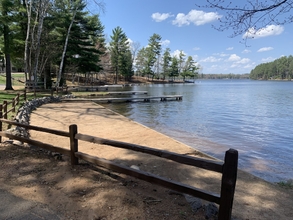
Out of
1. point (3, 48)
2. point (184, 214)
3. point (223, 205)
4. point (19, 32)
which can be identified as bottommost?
point (184, 214)

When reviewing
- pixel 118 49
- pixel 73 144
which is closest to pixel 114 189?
pixel 73 144

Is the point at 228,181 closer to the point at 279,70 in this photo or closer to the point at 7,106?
the point at 7,106

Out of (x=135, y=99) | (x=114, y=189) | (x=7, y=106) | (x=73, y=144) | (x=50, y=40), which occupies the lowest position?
(x=135, y=99)

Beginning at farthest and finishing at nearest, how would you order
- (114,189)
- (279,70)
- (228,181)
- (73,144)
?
(279,70) → (73,144) → (114,189) → (228,181)

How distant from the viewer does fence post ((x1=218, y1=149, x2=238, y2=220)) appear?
2518 mm

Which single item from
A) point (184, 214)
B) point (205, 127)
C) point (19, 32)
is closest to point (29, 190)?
point (184, 214)

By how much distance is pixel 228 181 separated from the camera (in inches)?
101

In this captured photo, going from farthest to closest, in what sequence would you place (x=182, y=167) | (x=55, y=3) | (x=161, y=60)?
1. (x=161, y=60)
2. (x=55, y=3)
3. (x=182, y=167)

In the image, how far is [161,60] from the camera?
8381 cm

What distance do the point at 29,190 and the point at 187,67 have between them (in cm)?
9236

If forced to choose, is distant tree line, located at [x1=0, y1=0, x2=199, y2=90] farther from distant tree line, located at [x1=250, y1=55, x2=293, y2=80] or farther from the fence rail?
distant tree line, located at [x1=250, y1=55, x2=293, y2=80]

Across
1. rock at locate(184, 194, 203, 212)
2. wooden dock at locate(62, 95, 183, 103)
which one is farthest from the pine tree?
rock at locate(184, 194, 203, 212)

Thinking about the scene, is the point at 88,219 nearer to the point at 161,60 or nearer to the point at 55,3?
the point at 55,3

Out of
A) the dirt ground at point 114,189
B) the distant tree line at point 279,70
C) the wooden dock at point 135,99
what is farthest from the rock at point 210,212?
the distant tree line at point 279,70
